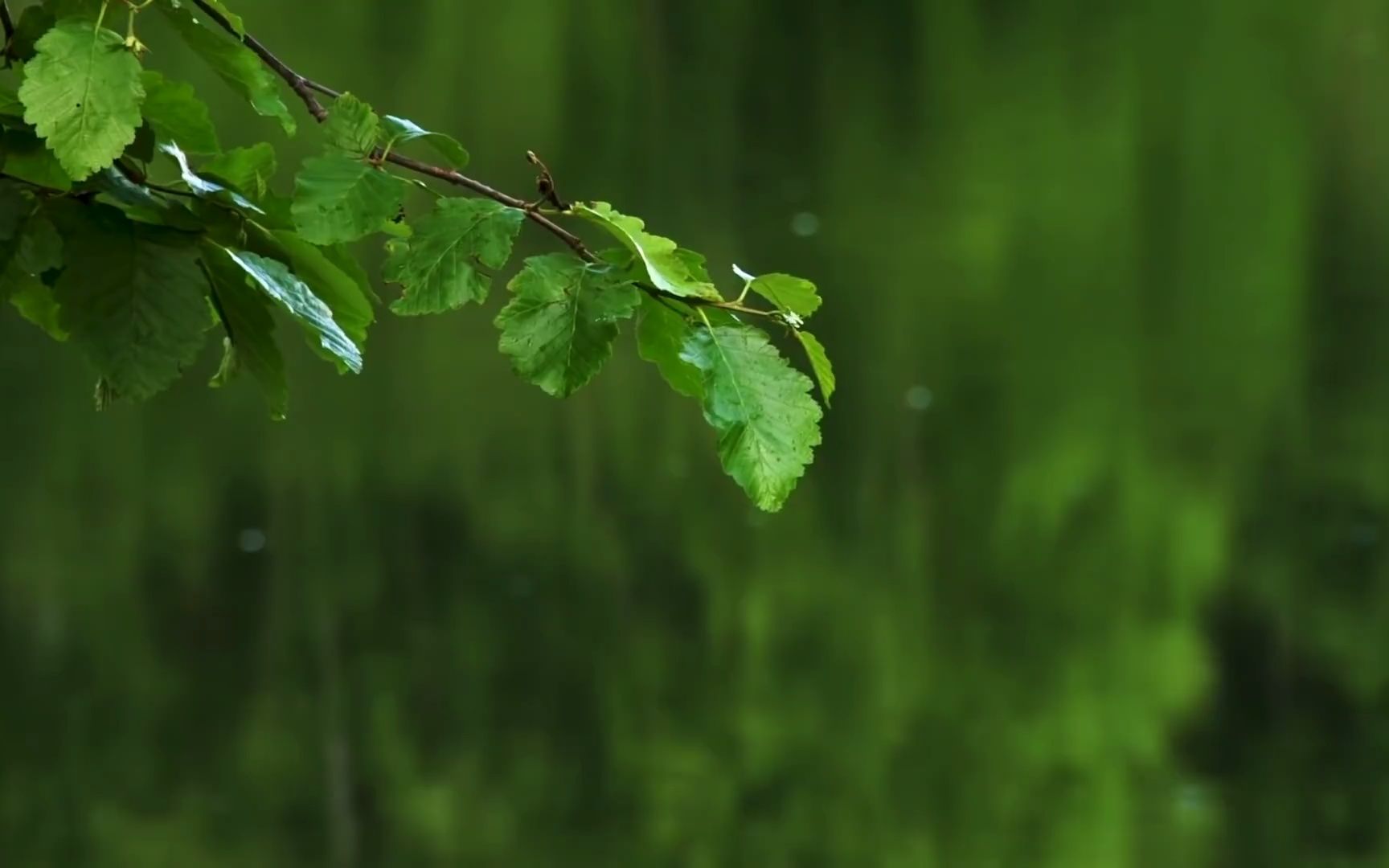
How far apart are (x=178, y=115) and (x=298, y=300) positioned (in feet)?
0.30

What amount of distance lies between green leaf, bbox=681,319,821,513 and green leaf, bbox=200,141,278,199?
17 cm

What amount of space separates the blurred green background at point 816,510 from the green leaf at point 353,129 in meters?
2.39

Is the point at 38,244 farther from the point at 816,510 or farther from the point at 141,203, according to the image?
the point at 816,510

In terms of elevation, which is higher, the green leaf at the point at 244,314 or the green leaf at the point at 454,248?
the green leaf at the point at 454,248

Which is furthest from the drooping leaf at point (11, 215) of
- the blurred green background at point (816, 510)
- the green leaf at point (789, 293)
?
the blurred green background at point (816, 510)

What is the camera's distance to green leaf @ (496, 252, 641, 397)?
1.71 ft

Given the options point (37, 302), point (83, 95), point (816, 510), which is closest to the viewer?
point (83, 95)

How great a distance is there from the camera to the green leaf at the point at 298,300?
53 cm

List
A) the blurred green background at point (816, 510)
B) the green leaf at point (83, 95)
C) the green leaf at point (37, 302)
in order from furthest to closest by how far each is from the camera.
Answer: the blurred green background at point (816, 510) < the green leaf at point (37, 302) < the green leaf at point (83, 95)

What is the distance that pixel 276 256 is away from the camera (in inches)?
22.4

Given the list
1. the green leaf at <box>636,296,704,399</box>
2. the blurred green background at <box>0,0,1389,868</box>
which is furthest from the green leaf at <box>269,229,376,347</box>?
the blurred green background at <box>0,0,1389,868</box>

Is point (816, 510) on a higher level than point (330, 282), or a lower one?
lower

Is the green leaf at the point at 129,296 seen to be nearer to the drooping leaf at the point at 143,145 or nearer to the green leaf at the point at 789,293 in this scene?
the drooping leaf at the point at 143,145

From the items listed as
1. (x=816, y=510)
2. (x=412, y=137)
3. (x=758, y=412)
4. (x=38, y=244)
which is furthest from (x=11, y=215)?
(x=816, y=510)
